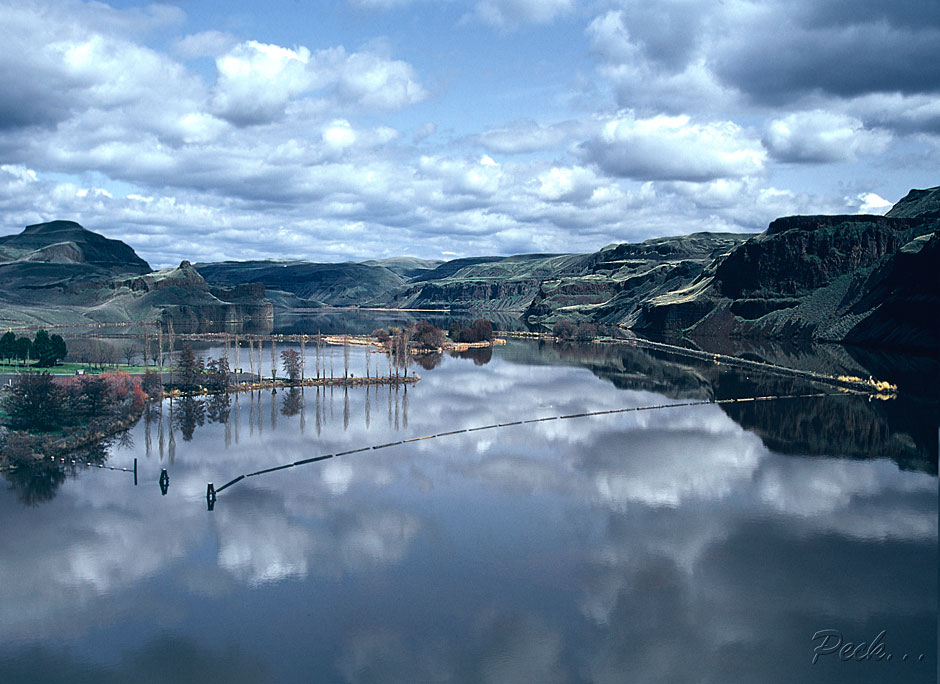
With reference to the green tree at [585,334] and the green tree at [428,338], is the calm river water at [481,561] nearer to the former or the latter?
the green tree at [428,338]

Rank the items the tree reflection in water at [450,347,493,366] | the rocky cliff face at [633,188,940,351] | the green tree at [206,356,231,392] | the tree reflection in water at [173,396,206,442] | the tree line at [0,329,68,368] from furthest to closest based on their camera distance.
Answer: the rocky cliff face at [633,188,940,351] → the tree reflection in water at [450,347,493,366] → the tree line at [0,329,68,368] → the green tree at [206,356,231,392] → the tree reflection in water at [173,396,206,442]

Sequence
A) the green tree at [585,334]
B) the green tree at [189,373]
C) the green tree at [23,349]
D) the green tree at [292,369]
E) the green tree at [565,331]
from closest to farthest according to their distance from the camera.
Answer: the green tree at [189,373], the green tree at [23,349], the green tree at [292,369], the green tree at [585,334], the green tree at [565,331]

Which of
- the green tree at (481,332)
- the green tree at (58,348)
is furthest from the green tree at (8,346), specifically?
the green tree at (481,332)

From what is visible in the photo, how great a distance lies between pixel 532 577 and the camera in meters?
32.0

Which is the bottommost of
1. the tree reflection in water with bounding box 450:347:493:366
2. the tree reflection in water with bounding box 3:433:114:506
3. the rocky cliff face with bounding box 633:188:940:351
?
the tree reflection in water with bounding box 3:433:114:506

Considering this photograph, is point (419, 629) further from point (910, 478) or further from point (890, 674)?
point (910, 478)

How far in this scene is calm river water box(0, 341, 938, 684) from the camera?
85.4 feet

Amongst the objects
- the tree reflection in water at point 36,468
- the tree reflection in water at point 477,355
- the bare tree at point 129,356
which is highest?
the bare tree at point 129,356

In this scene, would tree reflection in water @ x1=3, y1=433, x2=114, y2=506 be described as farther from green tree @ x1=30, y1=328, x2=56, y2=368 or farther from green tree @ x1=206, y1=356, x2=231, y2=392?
green tree @ x1=30, y1=328, x2=56, y2=368

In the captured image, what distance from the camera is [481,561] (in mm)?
33750

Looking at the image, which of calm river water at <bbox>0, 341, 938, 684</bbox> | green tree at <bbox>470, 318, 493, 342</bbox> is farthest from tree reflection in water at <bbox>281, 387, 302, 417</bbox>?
green tree at <bbox>470, 318, 493, 342</bbox>

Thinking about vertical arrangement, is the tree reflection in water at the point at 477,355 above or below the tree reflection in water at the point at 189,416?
above

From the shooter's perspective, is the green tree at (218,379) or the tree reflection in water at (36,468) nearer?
the tree reflection in water at (36,468)

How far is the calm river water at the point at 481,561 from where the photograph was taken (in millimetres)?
26031
